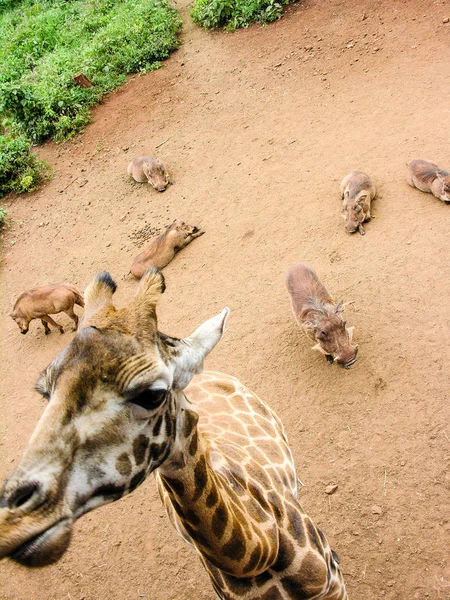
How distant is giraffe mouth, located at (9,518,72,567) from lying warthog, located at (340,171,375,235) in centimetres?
672

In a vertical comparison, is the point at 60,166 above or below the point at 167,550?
above

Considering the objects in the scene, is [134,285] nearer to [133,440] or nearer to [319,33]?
[133,440]

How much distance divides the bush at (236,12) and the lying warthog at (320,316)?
10.3 m

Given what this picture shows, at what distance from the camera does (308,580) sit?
3.42 meters

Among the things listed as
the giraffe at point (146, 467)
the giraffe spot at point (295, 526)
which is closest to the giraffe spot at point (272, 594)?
the giraffe at point (146, 467)

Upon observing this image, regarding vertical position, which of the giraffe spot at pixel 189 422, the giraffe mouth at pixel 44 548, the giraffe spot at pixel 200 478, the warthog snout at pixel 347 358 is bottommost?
the warthog snout at pixel 347 358

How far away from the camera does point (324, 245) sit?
8141 millimetres

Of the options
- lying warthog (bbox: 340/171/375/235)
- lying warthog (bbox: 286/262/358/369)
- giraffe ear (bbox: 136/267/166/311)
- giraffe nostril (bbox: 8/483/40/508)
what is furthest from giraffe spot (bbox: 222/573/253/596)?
lying warthog (bbox: 340/171/375/235)

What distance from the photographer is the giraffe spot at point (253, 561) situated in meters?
3.00

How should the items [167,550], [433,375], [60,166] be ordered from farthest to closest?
[60,166] < [433,375] < [167,550]

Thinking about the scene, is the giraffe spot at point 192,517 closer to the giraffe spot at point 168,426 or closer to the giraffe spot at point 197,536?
the giraffe spot at point 197,536

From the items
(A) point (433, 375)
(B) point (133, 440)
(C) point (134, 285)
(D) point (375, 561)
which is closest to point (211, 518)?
(B) point (133, 440)

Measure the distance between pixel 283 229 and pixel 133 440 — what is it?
6.63 meters

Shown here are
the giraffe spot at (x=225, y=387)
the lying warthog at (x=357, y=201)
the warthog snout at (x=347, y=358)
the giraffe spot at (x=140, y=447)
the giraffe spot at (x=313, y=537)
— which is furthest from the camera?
the lying warthog at (x=357, y=201)
